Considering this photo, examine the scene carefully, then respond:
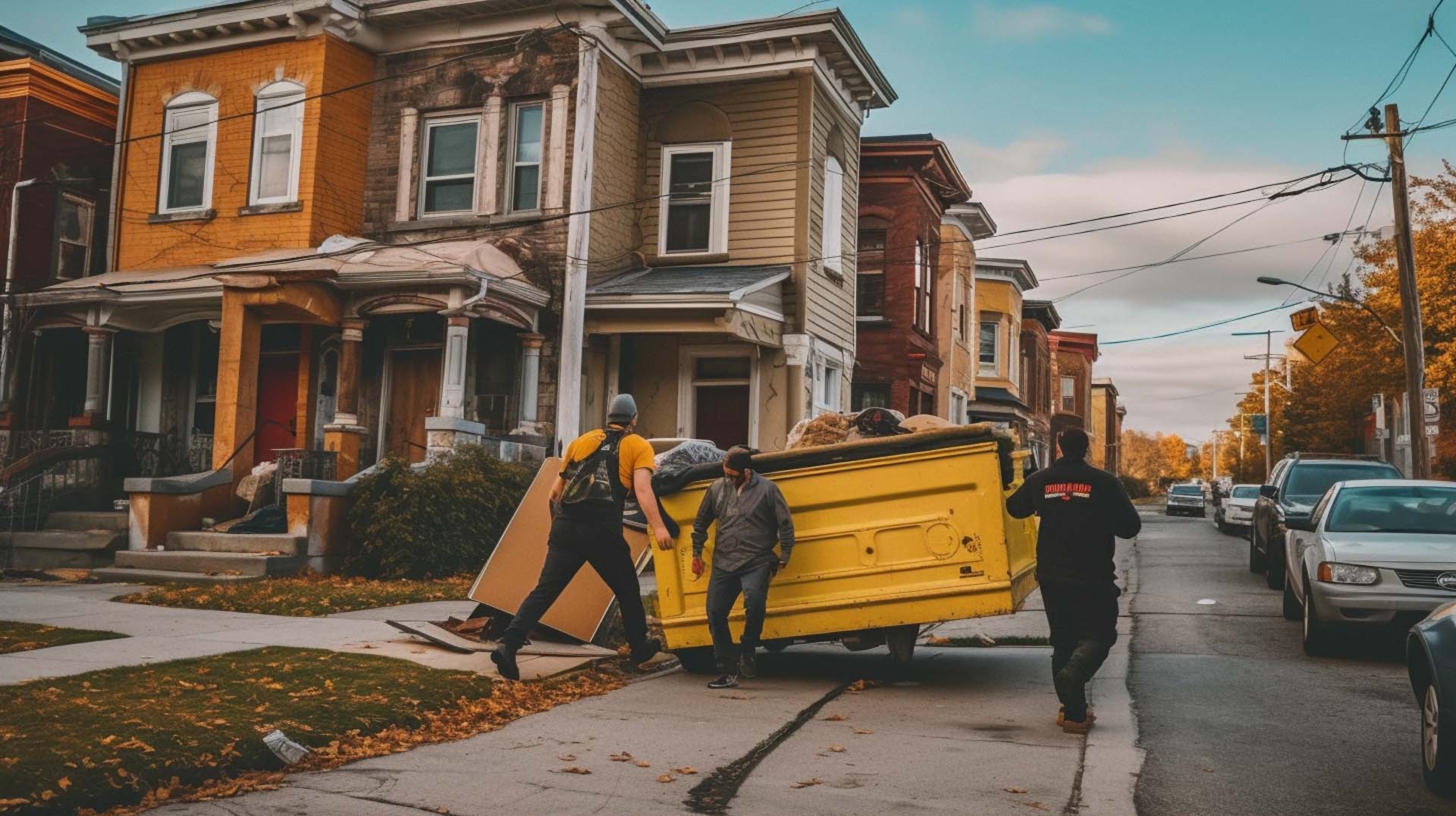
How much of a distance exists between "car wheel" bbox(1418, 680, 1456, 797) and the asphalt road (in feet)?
0.27

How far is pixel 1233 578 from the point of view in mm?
17547

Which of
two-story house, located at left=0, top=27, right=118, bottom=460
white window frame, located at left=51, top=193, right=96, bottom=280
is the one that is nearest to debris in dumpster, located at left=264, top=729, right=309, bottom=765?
two-story house, located at left=0, top=27, right=118, bottom=460

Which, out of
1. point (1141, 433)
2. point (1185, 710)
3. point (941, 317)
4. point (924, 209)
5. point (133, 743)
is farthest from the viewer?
point (1141, 433)

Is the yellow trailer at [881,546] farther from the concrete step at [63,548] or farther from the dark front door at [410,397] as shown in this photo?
the dark front door at [410,397]

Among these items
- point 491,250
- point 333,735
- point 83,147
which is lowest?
point 333,735

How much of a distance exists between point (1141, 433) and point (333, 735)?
16825cm

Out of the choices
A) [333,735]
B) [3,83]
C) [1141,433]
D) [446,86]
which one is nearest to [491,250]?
[446,86]

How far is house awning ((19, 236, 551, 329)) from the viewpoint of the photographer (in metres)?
16.8

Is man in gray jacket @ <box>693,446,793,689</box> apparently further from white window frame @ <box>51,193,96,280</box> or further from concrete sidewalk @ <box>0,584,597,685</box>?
white window frame @ <box>51,193,96,280</box>

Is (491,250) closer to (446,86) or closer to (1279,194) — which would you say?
(446,86)

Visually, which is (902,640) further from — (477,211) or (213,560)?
(477,211)

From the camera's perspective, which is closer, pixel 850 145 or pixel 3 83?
pixel 3 83

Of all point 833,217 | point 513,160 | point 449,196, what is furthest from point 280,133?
point 833,217

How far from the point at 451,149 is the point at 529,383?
412cm
